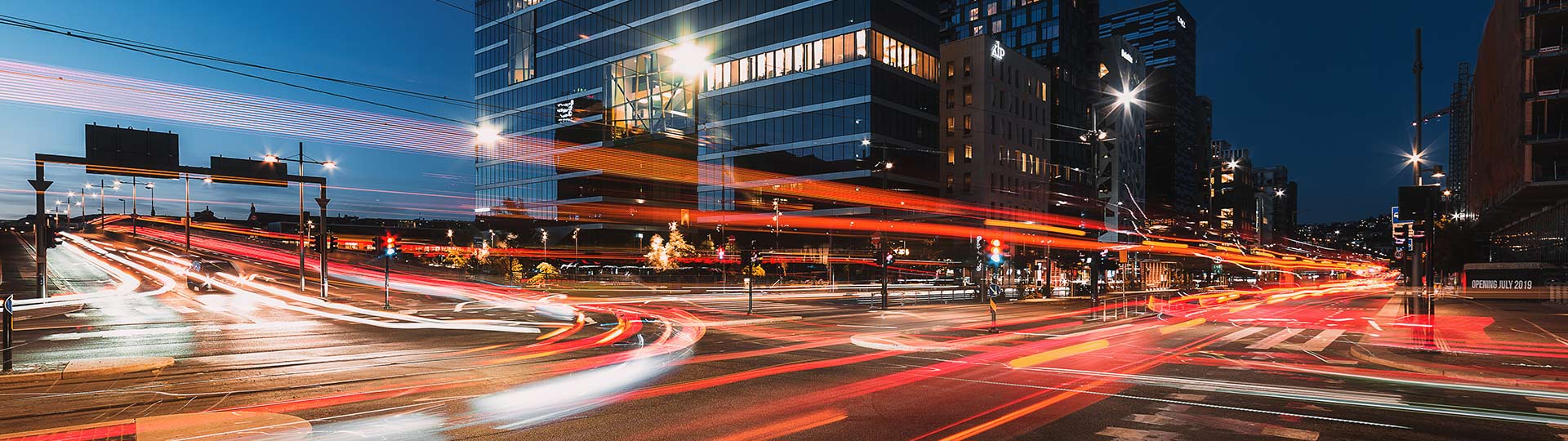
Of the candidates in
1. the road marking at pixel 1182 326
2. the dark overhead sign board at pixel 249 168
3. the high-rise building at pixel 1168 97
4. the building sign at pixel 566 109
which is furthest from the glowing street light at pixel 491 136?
the high-rise building at pixel 1168 97

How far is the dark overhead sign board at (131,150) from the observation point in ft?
77.9

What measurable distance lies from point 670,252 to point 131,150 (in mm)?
48622

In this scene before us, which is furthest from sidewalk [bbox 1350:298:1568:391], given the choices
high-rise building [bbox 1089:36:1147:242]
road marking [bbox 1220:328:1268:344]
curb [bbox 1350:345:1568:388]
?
high-rise building [bbox 1089:36:1147:242]

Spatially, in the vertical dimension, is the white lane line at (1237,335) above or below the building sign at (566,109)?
below

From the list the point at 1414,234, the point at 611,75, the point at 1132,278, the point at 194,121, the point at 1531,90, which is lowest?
the point at 1132,278

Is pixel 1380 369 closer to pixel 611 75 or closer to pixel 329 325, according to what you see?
pixel 329 325

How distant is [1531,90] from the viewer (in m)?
48.7

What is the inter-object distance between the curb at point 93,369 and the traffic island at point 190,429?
5.01 metres

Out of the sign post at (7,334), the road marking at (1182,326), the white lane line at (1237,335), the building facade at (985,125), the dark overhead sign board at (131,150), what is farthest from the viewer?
the building facade at (985,125)

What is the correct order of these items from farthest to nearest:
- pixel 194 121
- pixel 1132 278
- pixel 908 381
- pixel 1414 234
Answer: pixel 1132 278, pixel 194 121, pixel 1414 234, pixel 908 381

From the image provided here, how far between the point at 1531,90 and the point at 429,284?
226ft

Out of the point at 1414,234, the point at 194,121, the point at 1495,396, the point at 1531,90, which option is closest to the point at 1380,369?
the point at 1495,396

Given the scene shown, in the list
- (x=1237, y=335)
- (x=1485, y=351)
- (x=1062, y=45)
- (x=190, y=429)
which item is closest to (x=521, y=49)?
(x=1062, y=45)

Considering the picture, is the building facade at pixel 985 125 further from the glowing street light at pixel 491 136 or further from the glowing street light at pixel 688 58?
the glowing street light at pixel 491 136
